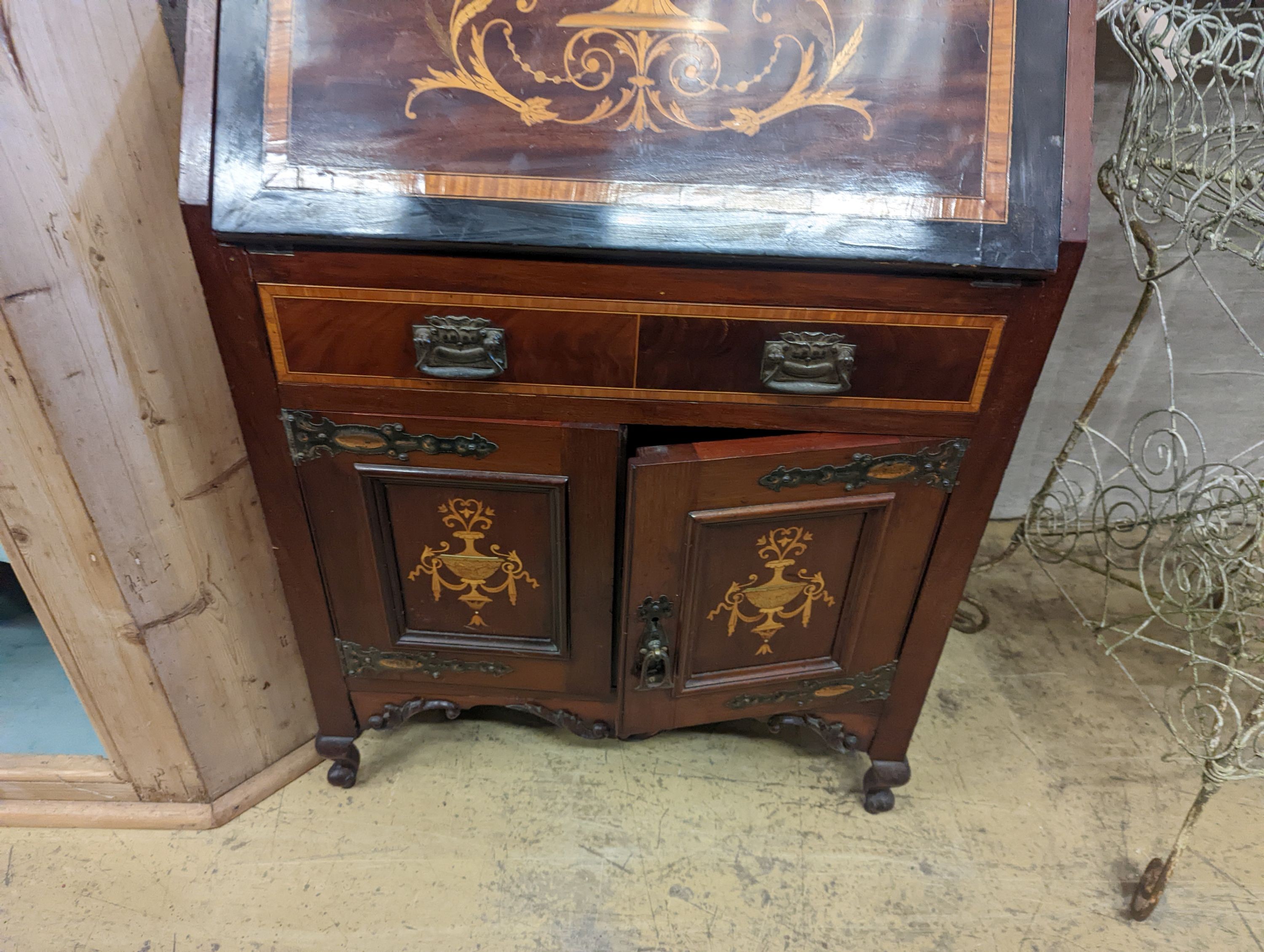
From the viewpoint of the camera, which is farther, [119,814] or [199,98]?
[119,814]

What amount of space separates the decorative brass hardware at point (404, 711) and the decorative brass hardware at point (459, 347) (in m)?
0.61

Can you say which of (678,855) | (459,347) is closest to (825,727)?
(678,855)

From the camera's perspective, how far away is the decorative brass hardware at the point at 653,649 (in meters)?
1.11

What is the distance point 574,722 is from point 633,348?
66 centimetres

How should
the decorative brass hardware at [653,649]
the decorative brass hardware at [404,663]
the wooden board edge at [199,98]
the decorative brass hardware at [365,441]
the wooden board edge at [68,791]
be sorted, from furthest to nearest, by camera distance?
the wooden board edge at [68,791], the decorative brass hardware at [404,663], the decorative brass hardware at [653,649], the decorative brass hardware at [365,441], the wooden board edge at [199,98]

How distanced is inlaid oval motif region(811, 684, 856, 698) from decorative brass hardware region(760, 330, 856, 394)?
525mm

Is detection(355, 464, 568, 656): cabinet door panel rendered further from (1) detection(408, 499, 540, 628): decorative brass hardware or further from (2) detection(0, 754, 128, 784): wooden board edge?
(2) detection(0, 754, 128, 784): wooden board edge

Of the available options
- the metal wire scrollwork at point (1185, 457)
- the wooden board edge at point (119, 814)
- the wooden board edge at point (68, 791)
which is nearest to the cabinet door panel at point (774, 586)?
the metal wire scrollwork at point (1185, 457)

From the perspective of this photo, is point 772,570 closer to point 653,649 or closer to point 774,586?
point 774,586

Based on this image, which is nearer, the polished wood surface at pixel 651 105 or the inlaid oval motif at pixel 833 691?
the polished wood surface at pixel 651 105

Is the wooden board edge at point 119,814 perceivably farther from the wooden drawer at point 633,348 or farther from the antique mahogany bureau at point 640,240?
the wooden drawer at point 633,348

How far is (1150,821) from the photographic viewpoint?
4.63 feet

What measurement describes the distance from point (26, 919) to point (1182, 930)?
68.4 inches

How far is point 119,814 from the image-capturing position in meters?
1.34
